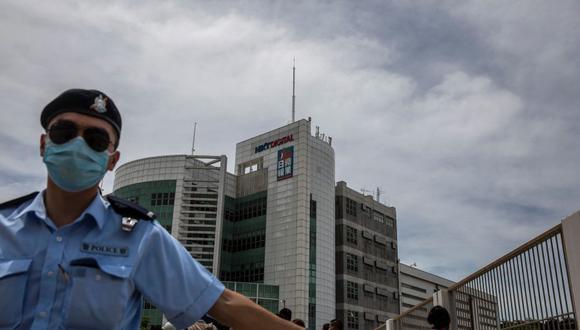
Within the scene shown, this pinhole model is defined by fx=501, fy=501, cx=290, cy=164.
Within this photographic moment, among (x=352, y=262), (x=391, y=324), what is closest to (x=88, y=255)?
(x=391, y=324)

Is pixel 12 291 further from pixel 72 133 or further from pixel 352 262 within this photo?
pixel 352 262

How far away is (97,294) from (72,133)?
597 millimetres

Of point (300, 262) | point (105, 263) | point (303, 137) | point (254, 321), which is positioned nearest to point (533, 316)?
point (254, 321)

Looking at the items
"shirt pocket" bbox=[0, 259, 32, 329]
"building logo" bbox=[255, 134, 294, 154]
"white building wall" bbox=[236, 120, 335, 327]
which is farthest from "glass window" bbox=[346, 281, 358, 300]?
"shirt pocket" bbox=[0, 259, 32, 329]

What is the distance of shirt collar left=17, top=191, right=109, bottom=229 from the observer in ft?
5.62

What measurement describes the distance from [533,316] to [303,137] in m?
54.6

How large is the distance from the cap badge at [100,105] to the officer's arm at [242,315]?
80 cm

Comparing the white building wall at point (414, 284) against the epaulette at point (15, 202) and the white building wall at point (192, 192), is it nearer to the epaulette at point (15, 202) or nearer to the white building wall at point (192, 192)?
the white building wall at point (192, 192)

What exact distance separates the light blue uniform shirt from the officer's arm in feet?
0.11

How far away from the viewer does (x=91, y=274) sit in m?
1.64

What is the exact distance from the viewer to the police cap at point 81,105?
181 centimetres

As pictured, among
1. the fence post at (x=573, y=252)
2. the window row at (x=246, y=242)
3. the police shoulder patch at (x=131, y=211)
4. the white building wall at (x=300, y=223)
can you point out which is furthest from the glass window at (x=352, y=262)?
the police shoulder patch at (x=131, y=211)

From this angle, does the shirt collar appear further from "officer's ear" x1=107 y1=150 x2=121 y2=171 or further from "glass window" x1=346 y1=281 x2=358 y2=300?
"glass window" x1=346 y1=281 x2=358 y2=300

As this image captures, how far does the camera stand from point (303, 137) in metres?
59.7
